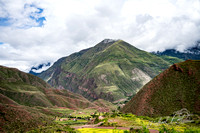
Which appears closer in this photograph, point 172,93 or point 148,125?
point 148,125

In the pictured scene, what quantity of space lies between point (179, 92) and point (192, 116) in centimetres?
1756

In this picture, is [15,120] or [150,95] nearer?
[15,120]

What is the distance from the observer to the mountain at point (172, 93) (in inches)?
2822

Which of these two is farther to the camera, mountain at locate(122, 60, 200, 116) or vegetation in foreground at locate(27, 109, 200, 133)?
mountain at locate(122, 60, 200, 116)

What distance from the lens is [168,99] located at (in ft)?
251

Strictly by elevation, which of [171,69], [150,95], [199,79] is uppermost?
[171,69]

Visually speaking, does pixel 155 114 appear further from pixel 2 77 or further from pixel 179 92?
pixel 2 77

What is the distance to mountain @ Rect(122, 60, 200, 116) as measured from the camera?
2822 inches

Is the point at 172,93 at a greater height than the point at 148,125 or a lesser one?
greater

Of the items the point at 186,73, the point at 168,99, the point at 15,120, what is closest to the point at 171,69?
the point at 186,73

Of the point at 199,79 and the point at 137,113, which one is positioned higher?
the point at 199,79

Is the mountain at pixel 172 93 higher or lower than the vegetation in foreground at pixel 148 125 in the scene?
higher

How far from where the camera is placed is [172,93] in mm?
78125

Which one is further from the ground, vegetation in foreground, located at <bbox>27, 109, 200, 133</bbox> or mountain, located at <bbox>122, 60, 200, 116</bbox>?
mountain, located at <bbox>122, 60, 200, 116</bbox>
